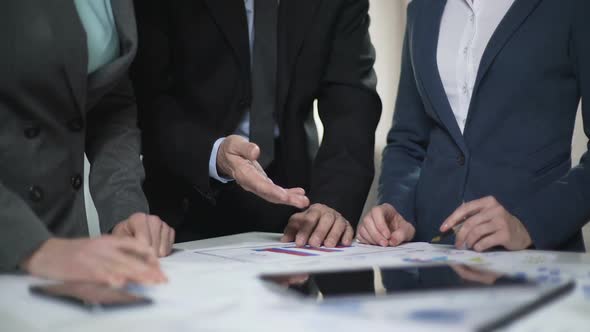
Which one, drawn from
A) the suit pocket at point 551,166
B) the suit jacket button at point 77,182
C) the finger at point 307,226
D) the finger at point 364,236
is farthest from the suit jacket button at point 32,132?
the suit pocket at point 551,166

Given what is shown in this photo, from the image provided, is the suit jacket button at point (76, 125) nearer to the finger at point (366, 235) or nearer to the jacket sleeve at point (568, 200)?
the finger at point (366, 235)

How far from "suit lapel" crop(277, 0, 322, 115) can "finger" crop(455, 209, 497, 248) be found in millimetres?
539

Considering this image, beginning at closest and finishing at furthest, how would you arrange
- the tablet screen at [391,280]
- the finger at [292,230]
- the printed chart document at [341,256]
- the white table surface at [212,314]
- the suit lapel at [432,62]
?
1. the white table surface at [212,314]
2. the tablet screen at [391,280]
3. the printed chart document at [341,256]
4. the finger at [292,230]
5. the suit lapel at [432,62]

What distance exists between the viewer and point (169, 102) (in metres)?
1.37

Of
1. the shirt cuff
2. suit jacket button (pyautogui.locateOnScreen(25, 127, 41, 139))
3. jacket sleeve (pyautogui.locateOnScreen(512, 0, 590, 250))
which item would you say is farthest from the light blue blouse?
jacket sleeve (pyautogui.locateOnScreen(512, 0, 590, 250))

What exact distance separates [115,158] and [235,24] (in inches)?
16.9

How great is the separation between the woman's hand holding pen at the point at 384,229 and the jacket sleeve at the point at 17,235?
61cm

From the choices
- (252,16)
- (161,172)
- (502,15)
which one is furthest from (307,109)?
(502,15)

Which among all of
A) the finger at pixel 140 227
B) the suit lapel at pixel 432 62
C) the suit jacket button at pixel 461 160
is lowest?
the finger at pixel 140 227

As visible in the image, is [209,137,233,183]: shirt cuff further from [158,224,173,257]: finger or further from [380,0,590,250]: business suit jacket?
[380,0,590,250]: business suit jacket

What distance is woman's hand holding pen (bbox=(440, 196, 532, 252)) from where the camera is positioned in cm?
102

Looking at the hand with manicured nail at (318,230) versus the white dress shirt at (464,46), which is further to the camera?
the white dress shirt at (464,46)

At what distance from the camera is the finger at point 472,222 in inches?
40.7

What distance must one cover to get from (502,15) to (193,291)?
3.17ft
